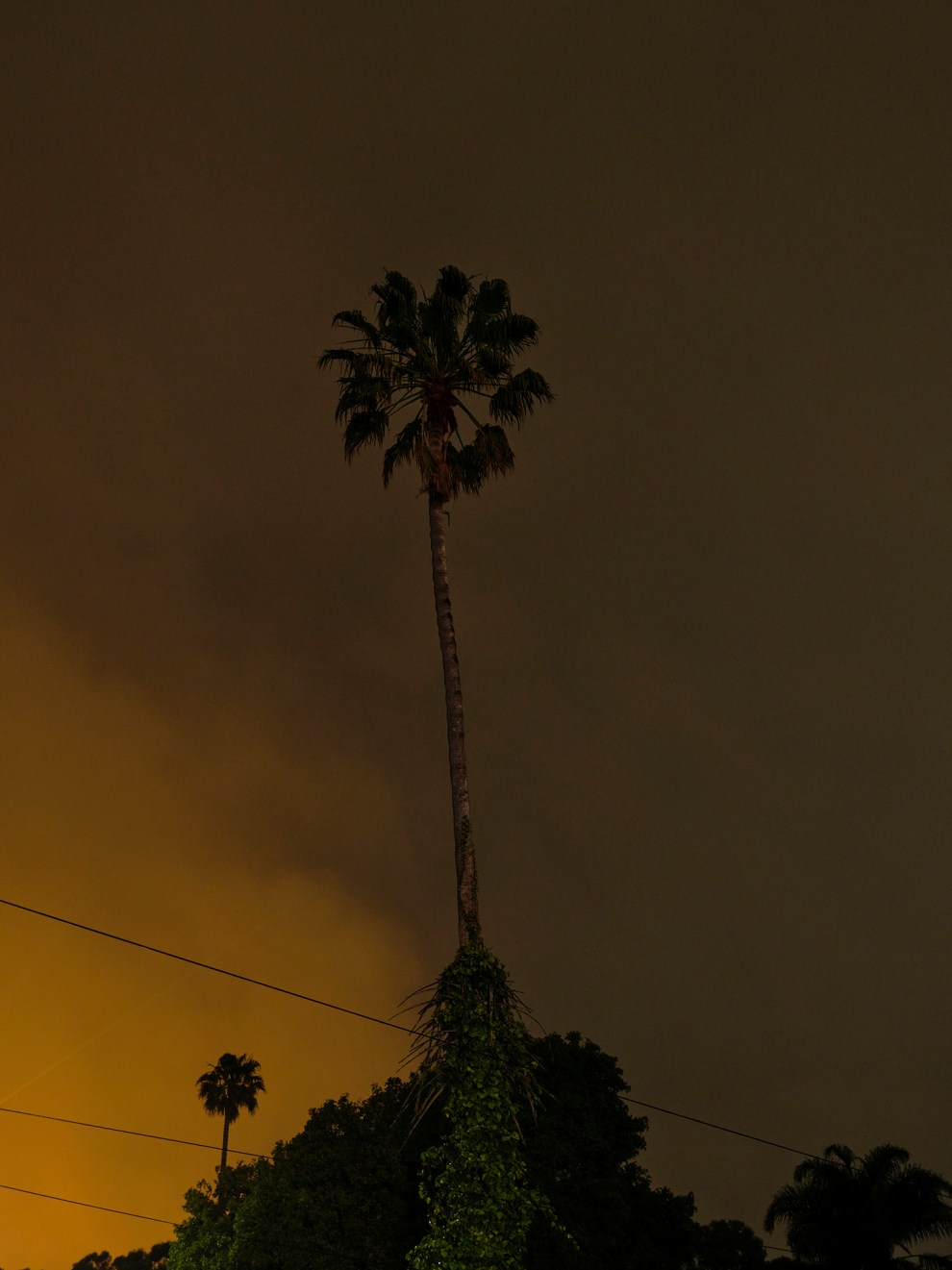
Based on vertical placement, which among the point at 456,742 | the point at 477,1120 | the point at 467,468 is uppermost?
the point at 467,468

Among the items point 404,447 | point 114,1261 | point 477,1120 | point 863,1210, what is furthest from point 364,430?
point 114,1261

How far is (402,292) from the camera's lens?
21688mm

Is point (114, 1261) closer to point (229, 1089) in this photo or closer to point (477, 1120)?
point (229, 1089)

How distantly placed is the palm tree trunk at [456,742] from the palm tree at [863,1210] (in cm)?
3803

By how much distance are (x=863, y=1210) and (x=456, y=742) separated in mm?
38756

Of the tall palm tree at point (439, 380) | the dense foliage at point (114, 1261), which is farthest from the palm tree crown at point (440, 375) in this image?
the dense foliage at point (114, 1261)

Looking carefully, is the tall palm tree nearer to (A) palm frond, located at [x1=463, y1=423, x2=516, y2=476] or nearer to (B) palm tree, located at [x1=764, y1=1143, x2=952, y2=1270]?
(A) palm frond, located at [x1=463, y1=423, x2=516, y2=476]

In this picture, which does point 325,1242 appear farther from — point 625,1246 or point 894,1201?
point 894,1201

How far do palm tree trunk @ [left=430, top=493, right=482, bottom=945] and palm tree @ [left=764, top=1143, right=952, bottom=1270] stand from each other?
38.0 metres

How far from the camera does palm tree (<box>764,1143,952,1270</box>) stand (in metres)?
45.3

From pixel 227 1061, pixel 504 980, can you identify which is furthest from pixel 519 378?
pixel 227 1061

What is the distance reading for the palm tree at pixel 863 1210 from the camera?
4531 cm

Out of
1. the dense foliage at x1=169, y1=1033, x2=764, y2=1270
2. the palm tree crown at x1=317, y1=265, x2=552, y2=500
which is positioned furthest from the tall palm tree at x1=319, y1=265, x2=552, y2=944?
the dense foliage at x1=169, y1=1033, x2=764, y2=1270

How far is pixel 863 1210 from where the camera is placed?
150ft
